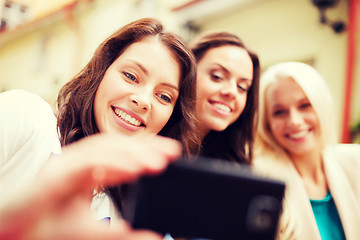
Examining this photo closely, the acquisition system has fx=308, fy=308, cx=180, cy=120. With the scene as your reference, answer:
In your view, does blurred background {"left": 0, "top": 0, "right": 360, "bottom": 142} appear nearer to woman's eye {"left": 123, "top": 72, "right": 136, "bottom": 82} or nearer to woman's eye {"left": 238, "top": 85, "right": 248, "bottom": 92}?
woman's eye {"left": 123, "top": 72, "right": 136, "bottom": 82}

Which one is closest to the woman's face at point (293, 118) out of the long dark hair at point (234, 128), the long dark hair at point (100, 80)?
the long dark hair at point (234, 128)

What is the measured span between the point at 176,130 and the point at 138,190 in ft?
3.37

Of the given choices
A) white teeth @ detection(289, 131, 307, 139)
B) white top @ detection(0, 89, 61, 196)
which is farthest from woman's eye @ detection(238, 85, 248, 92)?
white top @ detection(0, 89, 61, 196)

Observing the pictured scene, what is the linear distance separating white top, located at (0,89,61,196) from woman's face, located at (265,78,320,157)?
4.83 ft

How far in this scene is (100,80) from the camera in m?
1.47

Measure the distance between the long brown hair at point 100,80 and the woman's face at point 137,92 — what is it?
7 centimetres

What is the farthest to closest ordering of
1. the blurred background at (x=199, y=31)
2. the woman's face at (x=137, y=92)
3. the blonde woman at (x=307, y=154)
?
1. the blurred background at (x=199, y=31)
2. the blonde woman at (x=307, y=154)
3. the woman's face at (x=137, y=92)

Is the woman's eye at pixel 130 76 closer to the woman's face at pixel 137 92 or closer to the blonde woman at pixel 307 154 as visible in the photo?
the woman's face at pixel 137 92

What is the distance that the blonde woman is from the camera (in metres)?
1.84

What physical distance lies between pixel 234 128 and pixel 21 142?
1.60m

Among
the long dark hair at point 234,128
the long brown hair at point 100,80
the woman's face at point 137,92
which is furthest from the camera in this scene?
the long dark hair at point 234,128

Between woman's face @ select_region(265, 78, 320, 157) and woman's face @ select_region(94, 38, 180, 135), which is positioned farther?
woman's face @ select_region(265, 78, 320, 157)

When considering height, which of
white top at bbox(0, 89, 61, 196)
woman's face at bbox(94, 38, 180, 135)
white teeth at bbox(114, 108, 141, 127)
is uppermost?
woman's face at bbox(94, 38, 180, 135)

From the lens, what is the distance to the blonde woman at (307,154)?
1.84 metres
